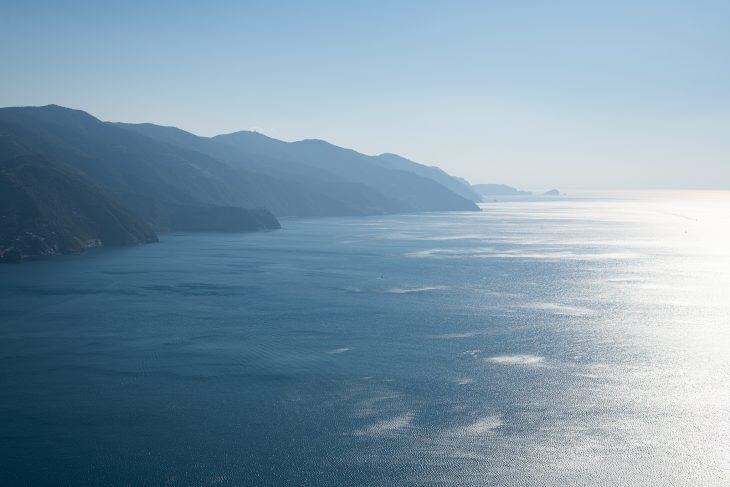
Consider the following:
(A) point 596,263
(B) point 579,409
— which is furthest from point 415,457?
(A) point 596,263

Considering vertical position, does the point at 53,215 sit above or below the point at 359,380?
above

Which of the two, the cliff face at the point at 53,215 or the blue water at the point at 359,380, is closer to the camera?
the blue water at the point at 359,380

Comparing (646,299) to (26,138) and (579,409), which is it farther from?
(26,138)

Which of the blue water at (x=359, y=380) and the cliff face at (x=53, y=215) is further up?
the cliff face at (x=53, y=215)

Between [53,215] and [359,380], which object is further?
[53,215]
